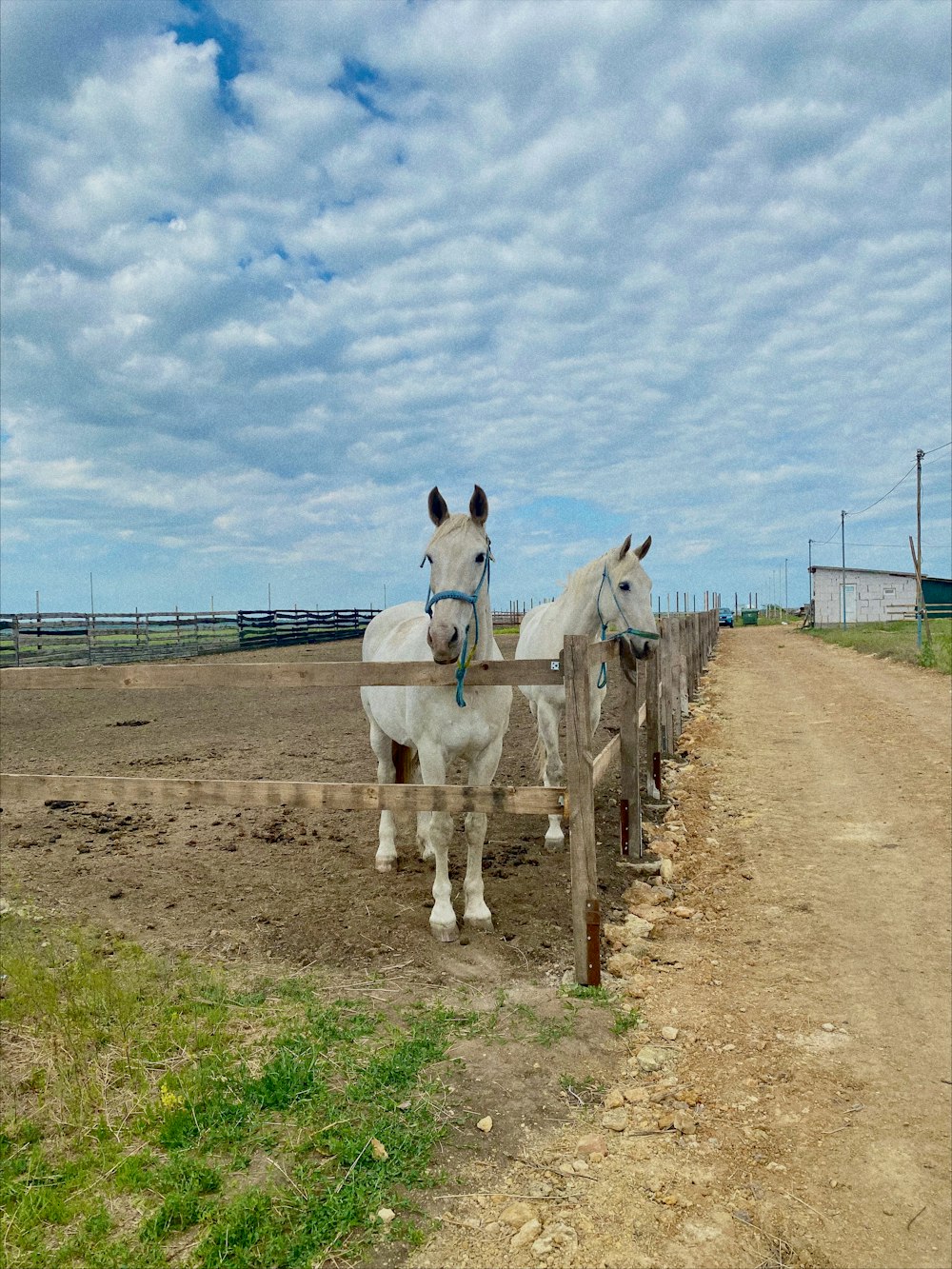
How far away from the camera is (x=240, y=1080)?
2.77m

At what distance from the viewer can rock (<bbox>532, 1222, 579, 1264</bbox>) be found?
2061mm

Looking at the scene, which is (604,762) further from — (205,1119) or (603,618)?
(205,1119)

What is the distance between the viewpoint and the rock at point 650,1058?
2.96m

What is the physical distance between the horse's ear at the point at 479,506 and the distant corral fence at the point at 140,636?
2217cm

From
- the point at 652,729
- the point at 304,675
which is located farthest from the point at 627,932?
the point at 652,729

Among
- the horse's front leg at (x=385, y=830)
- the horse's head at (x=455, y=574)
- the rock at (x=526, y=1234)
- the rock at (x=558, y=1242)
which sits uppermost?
the horse's head at (x=455, y=574)

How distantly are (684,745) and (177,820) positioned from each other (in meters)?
6.34

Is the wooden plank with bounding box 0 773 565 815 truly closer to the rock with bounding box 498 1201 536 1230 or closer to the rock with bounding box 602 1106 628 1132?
the rock with bounding box 602 1106 628 1132

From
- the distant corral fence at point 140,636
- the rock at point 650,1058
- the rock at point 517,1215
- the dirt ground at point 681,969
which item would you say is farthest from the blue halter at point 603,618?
the distant corral fence at point 140,636

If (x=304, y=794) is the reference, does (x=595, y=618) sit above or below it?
above

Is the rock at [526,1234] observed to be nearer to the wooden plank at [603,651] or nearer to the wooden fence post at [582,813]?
the wooden fence post at [582,813]

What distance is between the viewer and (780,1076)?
2.92 m

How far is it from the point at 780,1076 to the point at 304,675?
2752mm

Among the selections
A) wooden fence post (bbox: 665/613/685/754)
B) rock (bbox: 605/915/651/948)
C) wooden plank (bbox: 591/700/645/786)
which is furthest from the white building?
rock (bbox: 605/915/651/948)
